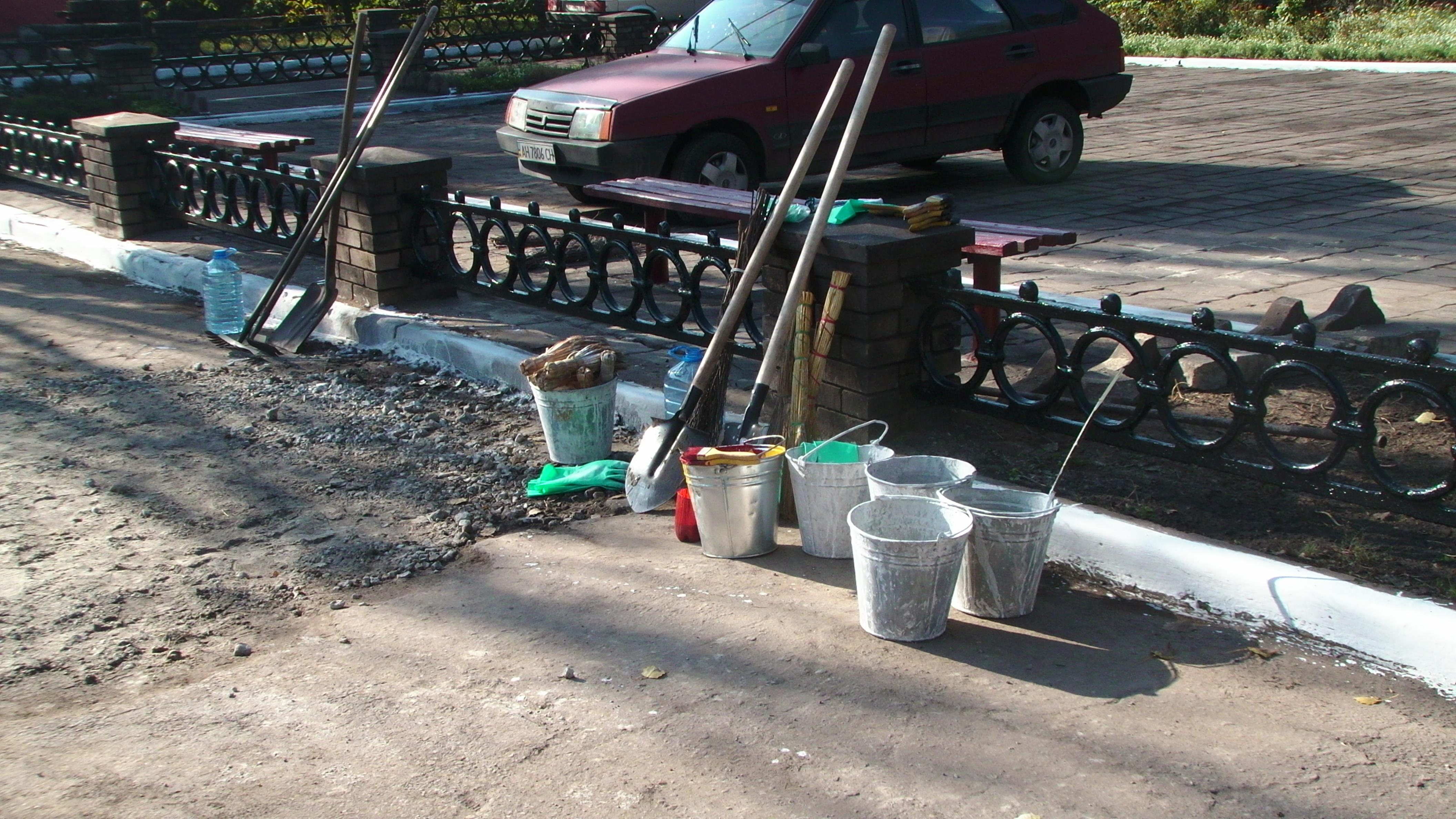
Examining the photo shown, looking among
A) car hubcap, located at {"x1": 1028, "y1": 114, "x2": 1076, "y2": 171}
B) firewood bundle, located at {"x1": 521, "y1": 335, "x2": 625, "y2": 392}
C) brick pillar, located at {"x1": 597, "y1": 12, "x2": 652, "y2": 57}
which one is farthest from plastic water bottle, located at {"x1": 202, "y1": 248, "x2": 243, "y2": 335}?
brick pillar, located at {"x1": 597, "y1": 12, "x2": 652, "y2": 57}

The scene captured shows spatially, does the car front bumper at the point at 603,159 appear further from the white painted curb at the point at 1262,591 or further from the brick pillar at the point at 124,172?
the white painted curb at the point at 1262,591

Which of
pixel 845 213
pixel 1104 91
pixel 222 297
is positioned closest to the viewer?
pixel 845 213

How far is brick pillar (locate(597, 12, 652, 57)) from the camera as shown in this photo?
2098 cm

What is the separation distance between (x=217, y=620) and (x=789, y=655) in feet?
5.69

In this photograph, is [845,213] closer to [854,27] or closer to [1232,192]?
[854,27]

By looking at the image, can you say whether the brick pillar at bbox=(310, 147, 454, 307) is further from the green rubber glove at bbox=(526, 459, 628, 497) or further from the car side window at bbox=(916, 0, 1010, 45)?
the car side window at bbox=(916, 0, 1010, 45)

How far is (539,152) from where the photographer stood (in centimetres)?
895

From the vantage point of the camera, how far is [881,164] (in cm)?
986

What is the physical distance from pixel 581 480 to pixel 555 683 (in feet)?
4.77

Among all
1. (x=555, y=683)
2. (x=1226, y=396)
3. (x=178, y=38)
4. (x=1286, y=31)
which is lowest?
(x=555, y=683)

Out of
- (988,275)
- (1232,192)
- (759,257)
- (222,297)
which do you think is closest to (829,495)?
(759,257)

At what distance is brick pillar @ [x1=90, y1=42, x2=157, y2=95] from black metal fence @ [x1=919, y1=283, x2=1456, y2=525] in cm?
1436

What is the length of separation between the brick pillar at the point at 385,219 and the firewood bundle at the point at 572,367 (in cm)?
222

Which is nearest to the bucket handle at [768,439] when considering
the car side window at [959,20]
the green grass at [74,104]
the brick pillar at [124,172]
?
the car side window at [959,20]
